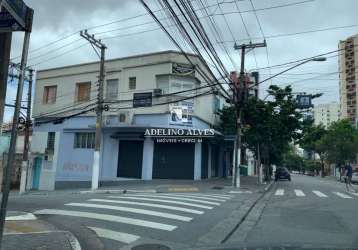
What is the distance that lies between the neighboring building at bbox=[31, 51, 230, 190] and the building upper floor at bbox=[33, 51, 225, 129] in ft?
0.21

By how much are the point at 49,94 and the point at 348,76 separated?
32824 mm

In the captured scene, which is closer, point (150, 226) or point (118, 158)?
point (150, 226)

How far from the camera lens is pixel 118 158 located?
28.2 metres

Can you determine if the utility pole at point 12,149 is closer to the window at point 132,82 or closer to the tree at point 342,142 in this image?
the window at point 132,82

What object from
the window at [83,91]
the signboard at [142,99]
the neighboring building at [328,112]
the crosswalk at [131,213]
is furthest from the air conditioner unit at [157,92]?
the neighboring building at [328,112]

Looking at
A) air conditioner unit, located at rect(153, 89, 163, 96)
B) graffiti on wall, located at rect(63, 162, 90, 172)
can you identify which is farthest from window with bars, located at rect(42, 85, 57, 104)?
air conditioner unit, located at rect(153, 89, 163, 96)

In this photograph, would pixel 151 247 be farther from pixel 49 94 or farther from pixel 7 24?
pixel 49 94

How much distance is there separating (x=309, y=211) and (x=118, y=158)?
55.9 feet

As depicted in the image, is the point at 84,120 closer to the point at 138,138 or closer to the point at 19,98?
the point at 138,138

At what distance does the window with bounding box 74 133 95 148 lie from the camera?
97.7 feet

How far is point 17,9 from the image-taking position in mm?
5781

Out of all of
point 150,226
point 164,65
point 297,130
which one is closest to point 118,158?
point 164,65

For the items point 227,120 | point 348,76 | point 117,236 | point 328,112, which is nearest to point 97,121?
point 227,120

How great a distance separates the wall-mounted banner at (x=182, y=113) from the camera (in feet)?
86.6
